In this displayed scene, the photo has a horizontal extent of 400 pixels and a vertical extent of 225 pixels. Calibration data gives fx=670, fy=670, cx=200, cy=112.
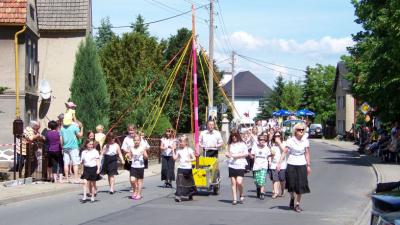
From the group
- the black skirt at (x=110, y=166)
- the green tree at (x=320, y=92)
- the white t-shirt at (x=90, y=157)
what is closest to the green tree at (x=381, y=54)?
the black skirt at (x=110, y=166)

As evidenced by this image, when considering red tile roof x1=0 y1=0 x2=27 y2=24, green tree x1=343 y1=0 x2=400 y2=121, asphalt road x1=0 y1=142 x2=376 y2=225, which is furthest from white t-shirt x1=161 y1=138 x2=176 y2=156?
red tile roof x1=0 y1=0 x2=27 y2=24

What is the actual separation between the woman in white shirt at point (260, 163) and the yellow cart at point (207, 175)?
3.44 ft

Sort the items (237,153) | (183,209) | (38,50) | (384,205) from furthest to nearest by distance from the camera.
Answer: (38,50)
(237,153)
(183,209)
(384,205)

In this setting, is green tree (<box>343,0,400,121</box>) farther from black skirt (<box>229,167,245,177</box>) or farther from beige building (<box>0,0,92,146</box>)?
beige building (<box>0,0,92,146</box>)

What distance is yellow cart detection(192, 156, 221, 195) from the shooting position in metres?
16.1

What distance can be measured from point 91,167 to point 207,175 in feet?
9.26

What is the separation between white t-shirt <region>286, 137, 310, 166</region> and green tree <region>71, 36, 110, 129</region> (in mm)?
15017

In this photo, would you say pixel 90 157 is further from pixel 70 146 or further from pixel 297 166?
pixel 297 166

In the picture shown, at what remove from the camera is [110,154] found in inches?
659

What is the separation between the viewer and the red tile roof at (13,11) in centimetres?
2712

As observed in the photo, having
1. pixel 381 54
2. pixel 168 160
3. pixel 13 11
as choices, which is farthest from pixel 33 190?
pixel 381 54

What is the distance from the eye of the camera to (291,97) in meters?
107

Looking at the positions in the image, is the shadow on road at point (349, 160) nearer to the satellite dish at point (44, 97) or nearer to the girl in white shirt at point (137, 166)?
the satellite dish at point (44, 97)

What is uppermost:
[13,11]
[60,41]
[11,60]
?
[13,11]
